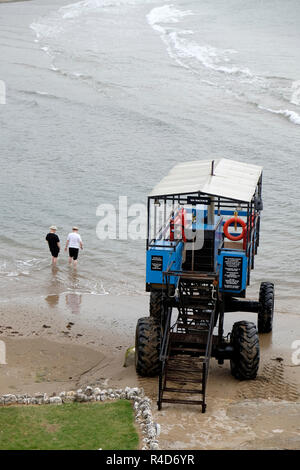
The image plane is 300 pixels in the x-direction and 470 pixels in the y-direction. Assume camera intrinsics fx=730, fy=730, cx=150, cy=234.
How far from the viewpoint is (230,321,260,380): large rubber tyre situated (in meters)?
12.8

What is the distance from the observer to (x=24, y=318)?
16.9 metres

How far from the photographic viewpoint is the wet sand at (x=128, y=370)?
34.3 ft

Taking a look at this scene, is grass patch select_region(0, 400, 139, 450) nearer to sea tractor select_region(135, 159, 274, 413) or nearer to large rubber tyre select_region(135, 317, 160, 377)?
sea tractor select_region(135, 159, 274, 413)

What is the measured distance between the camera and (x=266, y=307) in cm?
1576

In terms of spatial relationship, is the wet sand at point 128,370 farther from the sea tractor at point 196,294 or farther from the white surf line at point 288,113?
the white surf line at point 288,113

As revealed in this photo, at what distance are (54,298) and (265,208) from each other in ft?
38.1

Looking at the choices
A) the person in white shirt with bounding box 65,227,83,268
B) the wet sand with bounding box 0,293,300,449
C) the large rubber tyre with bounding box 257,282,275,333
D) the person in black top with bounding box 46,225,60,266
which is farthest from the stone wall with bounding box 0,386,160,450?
the person in black top with bounding box 46,225,60,266

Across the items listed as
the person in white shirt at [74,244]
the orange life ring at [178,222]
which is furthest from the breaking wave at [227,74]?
the orange life ring at [178,222]

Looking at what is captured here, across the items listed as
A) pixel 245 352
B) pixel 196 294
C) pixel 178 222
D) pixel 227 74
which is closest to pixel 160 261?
pixel 196 294

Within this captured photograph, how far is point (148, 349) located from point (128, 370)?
3.33ft

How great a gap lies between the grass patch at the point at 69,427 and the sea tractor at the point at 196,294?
1.16 meters

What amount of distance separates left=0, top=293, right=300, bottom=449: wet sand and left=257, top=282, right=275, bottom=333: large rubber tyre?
1.00ft
